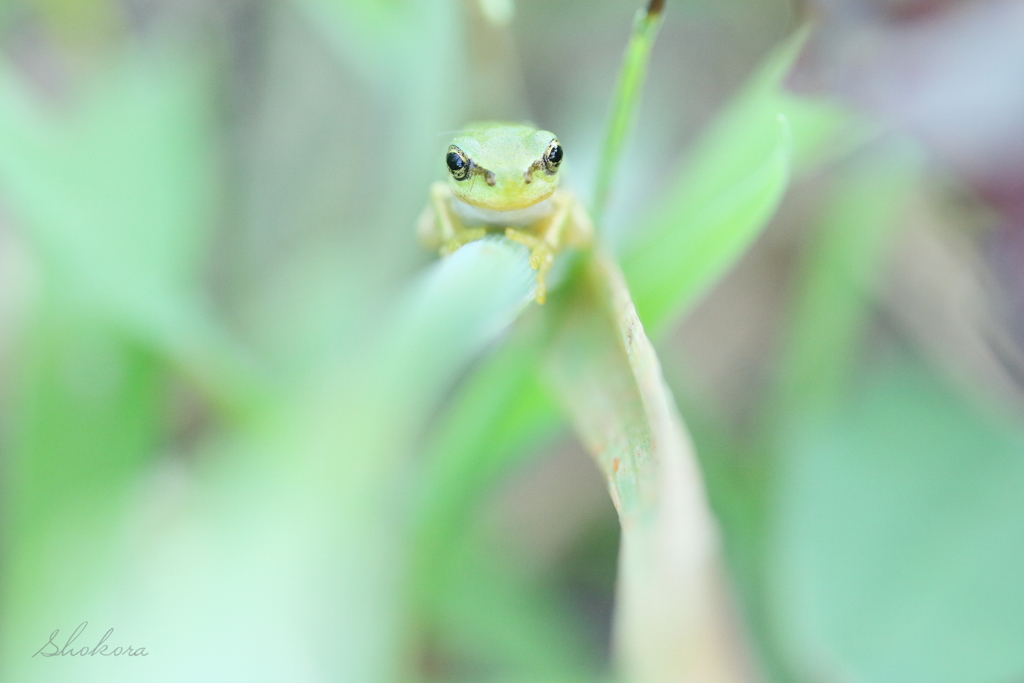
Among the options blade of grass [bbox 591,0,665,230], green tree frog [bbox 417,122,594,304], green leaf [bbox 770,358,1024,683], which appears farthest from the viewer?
green leaf [bbox 770,358,1024,683]

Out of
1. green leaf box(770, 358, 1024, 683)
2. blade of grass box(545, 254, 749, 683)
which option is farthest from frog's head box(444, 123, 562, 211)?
green leaf box(770, 358, 1024, 683)

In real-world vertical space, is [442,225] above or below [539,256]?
above

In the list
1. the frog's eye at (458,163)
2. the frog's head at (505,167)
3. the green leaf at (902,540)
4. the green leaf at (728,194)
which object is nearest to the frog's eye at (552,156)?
the frog's head at (505,167)

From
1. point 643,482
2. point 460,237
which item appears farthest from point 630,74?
point 643,482

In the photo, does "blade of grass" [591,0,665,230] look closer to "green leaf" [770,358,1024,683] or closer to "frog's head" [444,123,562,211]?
"frog's head" [444,123,562,211]

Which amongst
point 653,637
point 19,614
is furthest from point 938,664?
point 19,614

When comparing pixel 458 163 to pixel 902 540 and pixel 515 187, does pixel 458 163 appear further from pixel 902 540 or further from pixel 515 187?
pixel 902 540
